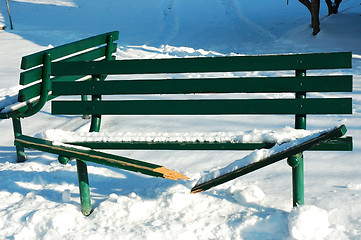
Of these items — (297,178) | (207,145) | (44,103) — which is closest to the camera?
(297,178)

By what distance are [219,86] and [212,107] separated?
147 millimetres

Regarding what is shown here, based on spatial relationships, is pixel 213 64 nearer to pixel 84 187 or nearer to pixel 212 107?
pixel 212 107

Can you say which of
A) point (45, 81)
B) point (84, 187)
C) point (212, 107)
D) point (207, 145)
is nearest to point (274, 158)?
A: point (207, 145)

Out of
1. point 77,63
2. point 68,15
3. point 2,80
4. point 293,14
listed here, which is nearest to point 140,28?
point 68,15

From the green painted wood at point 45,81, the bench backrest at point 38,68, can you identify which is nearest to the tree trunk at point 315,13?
the bench backrest at point 38,68

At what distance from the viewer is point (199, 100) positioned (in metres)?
3.36

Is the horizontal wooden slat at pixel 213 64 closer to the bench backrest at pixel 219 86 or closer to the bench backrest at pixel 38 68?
the bench backrest at pixel 219 86

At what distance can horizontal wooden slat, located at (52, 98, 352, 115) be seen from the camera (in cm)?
310

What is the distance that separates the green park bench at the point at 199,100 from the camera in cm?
298

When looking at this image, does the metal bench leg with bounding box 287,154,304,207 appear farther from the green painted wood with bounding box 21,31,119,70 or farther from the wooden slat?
the green painted wood with bounding box 21,31,119,70

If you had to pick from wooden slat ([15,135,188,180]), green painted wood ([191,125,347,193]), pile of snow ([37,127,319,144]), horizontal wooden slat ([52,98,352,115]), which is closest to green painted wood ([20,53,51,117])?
horizontal wooden slat ([52,98,352,115])

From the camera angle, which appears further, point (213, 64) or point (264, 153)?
point (213, 64)

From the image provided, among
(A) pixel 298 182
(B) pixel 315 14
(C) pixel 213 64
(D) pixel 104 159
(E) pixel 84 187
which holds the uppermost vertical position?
(C) pixel 213 64

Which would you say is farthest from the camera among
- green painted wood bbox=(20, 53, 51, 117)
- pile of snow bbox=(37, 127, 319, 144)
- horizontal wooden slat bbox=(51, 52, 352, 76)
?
green painted wood bbox=(20, 53, 51, 117)
